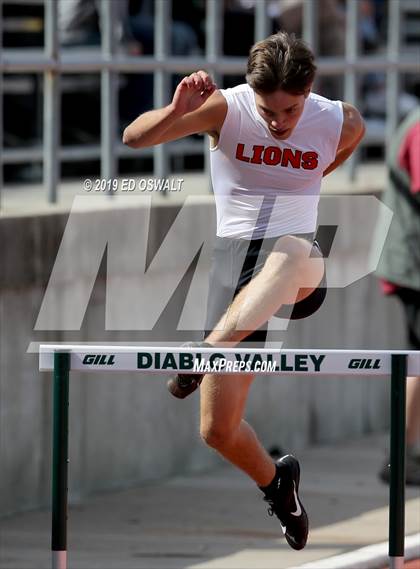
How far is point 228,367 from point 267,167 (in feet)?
3.25

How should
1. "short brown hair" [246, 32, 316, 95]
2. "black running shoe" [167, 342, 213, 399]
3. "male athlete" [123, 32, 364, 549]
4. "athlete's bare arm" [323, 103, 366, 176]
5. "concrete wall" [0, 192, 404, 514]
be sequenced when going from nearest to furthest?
1. "short brown hair" [246, 32, 316, 95]
2. "male athlete" [123, 32, 364, 549]
3. "black running shoe" [167, 342, 213, 399]
4. "athlete's bare arm" [323, 103, 366, 176]
5. "concrete wall" [0, 192, 404, 514]

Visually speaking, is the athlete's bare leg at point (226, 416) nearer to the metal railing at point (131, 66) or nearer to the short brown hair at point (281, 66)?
the short brown hair at point (281, 66)

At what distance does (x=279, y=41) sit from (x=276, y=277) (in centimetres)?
91

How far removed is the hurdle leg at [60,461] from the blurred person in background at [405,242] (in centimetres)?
352

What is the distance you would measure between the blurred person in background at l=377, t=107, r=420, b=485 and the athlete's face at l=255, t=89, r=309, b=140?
2.76 m

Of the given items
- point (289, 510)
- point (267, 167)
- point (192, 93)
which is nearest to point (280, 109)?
point (267, 167)

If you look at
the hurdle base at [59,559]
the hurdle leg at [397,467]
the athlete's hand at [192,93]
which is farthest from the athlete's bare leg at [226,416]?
the athlete's hand at [192,93]

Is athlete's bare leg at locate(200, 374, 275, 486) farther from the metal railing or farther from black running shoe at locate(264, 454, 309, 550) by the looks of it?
the metal railing

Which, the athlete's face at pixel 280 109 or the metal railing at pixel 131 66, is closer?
the athlete's face at pixel 280 109

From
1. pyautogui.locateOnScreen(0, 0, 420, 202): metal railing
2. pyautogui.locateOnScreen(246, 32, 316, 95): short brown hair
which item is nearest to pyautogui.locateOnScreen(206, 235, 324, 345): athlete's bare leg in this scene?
pyautogui.locateOnScreen(246, 32, 316, 95): short brown hair

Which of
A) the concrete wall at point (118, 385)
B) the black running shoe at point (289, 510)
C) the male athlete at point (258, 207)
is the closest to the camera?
the male athlete at point (258, 207)

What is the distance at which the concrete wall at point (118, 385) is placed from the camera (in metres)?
8.34

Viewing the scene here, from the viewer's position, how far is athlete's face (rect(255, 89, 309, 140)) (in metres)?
6.16

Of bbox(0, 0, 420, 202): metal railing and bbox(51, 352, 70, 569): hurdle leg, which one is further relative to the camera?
bbox(0, 0, 420, 202): metal railing
